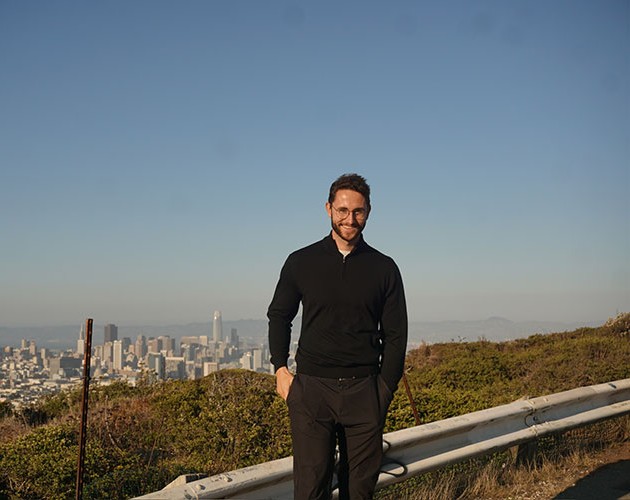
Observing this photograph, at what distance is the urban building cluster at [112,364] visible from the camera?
1266 centimetres

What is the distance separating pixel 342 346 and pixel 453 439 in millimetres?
1825

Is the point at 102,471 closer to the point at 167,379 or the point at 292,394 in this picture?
the point at 292,394

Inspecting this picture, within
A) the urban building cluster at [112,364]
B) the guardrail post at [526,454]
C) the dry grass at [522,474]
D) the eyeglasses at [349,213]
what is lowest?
the dry grass at [522,474]

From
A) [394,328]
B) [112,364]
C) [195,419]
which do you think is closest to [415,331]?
[112,364]

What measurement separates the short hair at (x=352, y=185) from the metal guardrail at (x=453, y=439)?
1.50m

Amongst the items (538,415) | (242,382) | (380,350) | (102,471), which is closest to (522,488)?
(538,415)

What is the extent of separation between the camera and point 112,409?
31.7 feet

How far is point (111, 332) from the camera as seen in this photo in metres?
21.6

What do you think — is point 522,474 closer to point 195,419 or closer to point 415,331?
point 195,419

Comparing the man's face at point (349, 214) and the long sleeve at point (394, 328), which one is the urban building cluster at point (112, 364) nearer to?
the long sleeve at point (394, 328)

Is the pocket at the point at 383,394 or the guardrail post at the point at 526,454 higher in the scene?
the pocket at the point at 383,394

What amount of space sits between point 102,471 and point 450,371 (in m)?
8.37

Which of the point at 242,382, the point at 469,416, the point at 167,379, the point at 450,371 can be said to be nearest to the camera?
the point at 469,416

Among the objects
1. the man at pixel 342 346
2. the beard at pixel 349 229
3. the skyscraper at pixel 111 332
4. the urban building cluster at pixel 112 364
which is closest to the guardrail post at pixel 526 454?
the man at pixel 342 346
